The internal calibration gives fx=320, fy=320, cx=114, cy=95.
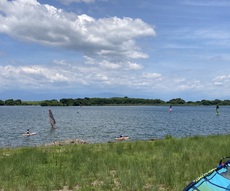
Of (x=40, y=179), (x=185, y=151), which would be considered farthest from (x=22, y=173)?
(x=185, y=151)

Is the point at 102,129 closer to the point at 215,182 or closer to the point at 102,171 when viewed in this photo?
the point at 102,171

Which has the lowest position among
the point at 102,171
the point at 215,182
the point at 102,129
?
the point at 102,129

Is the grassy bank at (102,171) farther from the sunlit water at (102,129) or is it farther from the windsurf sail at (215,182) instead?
the sunlit water at (102,129)

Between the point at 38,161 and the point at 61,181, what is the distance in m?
3.72

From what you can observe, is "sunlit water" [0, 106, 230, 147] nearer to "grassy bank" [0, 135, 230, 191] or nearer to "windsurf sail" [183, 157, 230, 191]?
"grassy bank" [0, 135, 230, 191]

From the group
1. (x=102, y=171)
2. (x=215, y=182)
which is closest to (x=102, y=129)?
(x=102, y=171)

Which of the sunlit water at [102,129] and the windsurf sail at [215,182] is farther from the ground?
the windsurf sail at [215,182]

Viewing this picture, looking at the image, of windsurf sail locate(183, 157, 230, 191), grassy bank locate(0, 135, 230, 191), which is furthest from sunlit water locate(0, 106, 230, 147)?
windsurf sail locate(183, 157, 230, 191)

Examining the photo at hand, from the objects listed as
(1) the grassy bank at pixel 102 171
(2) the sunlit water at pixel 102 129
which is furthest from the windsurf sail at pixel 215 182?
(2) the sunlit water at pixel 102 129

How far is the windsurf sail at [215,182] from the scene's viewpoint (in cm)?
641

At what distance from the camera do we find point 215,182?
21.7 ft

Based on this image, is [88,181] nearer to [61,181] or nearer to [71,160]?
[61,181]

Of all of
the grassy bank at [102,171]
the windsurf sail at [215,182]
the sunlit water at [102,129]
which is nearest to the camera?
the windsurf sail at [215,182]

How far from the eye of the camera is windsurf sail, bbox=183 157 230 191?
21.0 feet
